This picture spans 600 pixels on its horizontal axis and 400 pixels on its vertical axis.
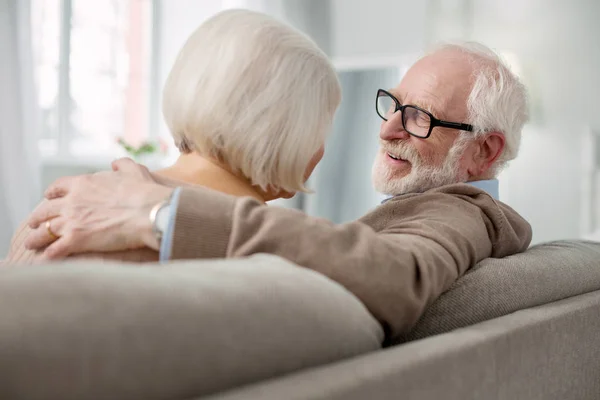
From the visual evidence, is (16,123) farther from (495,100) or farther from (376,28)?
(495,100)

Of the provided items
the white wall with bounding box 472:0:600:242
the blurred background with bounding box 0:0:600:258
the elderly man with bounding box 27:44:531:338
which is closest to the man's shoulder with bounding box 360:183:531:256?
the elderly man with bounding box 27:44:531:338

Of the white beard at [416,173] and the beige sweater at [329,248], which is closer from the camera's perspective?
the beige sweater at [329,248]

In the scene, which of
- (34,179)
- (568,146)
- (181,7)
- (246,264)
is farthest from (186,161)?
(181,7)

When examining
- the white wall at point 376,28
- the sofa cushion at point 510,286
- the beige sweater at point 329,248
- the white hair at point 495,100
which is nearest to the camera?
the beige sweater at point 329,248

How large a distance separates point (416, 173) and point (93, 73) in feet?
14.6

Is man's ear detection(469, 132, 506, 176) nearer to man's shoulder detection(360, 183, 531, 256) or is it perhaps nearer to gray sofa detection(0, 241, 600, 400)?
man's shoulder detection(360, 183, 531, 256)

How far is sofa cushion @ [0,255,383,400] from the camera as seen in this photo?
500mm

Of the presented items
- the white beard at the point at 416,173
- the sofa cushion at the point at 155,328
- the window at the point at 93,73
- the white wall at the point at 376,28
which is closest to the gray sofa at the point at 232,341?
the sofa cushion at the point at 155,328

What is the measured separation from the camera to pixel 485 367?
874 millimetres

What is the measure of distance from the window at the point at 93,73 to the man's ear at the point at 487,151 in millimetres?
4048

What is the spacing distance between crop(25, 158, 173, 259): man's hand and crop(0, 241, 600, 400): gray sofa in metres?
0.22

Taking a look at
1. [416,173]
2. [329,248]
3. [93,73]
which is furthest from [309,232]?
[93,73]

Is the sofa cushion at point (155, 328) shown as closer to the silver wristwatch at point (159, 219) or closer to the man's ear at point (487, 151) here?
the silver wristwatch at point (159, 219)

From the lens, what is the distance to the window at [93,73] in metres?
5.45
